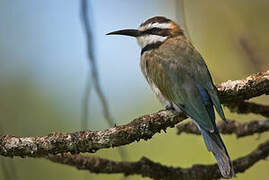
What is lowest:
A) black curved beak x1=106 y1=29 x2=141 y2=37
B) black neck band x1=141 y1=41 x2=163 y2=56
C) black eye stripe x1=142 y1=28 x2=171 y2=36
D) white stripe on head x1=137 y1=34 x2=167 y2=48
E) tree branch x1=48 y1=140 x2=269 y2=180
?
tree branch x1=48 y1=140 x2=269 y2=180

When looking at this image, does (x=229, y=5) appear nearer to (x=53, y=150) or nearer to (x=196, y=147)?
(x=196, y=147)

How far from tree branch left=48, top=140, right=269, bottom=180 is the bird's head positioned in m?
0.95

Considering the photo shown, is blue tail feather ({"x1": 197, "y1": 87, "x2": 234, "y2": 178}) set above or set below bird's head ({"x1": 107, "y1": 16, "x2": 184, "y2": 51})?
below

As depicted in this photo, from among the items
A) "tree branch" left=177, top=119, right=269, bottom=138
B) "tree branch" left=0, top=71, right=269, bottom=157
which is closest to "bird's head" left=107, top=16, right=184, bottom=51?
"tree branch" left=177, top=119, right=269, bottom=138

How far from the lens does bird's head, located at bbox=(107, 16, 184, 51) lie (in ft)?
11.5

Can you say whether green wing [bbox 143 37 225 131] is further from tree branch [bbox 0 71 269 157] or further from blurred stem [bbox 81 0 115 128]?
blurred stem [bbox 81 0 115 128]

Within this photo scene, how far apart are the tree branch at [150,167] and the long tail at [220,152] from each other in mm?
321

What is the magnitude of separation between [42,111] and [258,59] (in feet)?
6.72

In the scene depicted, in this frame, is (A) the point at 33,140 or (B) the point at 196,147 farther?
(B) the point at 196,147

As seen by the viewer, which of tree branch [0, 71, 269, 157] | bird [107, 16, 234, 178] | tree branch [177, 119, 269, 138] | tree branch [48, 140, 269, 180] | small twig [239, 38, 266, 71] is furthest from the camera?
small twig [239, 38, 266, 71]

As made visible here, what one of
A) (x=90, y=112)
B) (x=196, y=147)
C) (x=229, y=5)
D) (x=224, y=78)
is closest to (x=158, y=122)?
(x=90, y=112)

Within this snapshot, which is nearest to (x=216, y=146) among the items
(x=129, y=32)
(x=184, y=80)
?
(x=184, y=80)

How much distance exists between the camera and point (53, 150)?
2408mm

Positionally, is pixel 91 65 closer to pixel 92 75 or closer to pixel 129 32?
pixel 92 75
